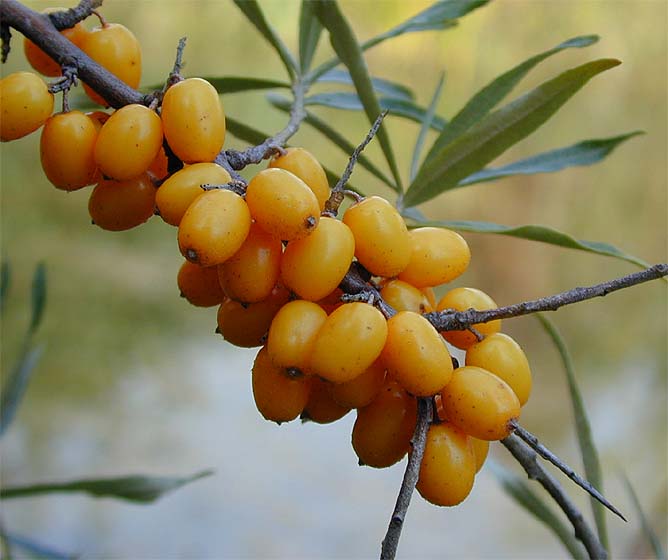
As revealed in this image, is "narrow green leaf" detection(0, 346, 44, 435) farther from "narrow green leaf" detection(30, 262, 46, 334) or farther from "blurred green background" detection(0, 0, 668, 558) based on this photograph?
"blurred green background" detection(0, 0, 668, 558)

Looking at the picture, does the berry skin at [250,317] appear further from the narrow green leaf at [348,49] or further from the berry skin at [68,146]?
the narrow green leaf at [348,49]

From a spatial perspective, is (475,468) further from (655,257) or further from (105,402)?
(655,257)

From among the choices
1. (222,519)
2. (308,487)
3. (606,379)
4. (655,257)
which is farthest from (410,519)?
(655,257)

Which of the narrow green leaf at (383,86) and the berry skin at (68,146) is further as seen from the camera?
the narrow green leaf at (383,86)

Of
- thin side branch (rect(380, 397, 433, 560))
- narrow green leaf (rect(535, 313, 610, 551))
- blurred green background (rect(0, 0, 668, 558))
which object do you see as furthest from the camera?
blurred green background (rect(0, 0, 668, 558))

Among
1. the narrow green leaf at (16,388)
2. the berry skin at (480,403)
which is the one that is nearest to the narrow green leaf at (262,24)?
the berry skin at (480,403)

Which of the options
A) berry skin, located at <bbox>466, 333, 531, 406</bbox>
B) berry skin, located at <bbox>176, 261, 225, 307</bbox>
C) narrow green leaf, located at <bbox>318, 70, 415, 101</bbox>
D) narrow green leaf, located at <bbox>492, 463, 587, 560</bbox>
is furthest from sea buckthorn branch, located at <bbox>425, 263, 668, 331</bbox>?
narrow green leaf, located at <bbox>318, 70, 415, 101</bbox>
